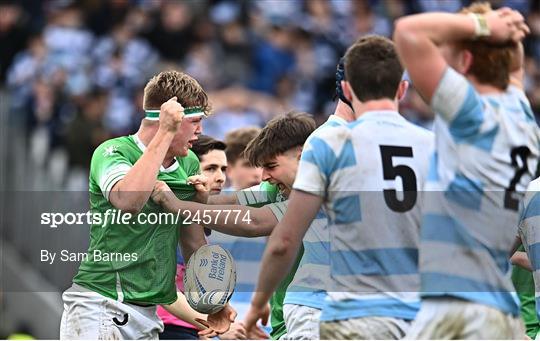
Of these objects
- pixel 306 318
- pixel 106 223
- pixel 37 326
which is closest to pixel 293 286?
pixel 306 318

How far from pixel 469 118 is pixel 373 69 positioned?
1.93ft

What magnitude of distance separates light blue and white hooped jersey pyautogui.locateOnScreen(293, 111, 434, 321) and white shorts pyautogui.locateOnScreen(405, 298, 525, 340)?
29cm

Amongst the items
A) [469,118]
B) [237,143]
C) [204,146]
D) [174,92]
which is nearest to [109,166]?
[174,92]

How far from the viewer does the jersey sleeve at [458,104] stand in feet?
17.6

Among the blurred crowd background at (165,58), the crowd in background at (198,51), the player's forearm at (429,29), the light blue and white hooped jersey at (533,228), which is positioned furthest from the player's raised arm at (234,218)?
the crowd in background at (198,51)

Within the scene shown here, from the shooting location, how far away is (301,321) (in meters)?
7.08

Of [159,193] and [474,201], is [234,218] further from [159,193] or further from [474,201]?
[474,201]

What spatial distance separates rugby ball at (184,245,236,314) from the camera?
738 centimetres

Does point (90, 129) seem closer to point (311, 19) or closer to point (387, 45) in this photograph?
point (311, 19)

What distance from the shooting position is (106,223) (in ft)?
23.3

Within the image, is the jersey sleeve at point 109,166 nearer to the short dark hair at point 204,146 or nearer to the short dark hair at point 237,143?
the short dark hair at point 204,146

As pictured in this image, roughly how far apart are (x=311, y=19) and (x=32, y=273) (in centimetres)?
566

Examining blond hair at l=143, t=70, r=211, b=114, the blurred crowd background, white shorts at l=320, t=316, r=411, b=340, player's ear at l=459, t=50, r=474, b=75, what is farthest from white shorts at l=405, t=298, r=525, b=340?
the blurred crowd background

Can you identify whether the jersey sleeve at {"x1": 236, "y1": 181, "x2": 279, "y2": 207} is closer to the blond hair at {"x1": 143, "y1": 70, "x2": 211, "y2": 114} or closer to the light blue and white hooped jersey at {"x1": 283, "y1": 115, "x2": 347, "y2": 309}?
the light blue and white hooped jersey at {"x1": 283, "y1": 115, "x2": 347, "y2": 309}
